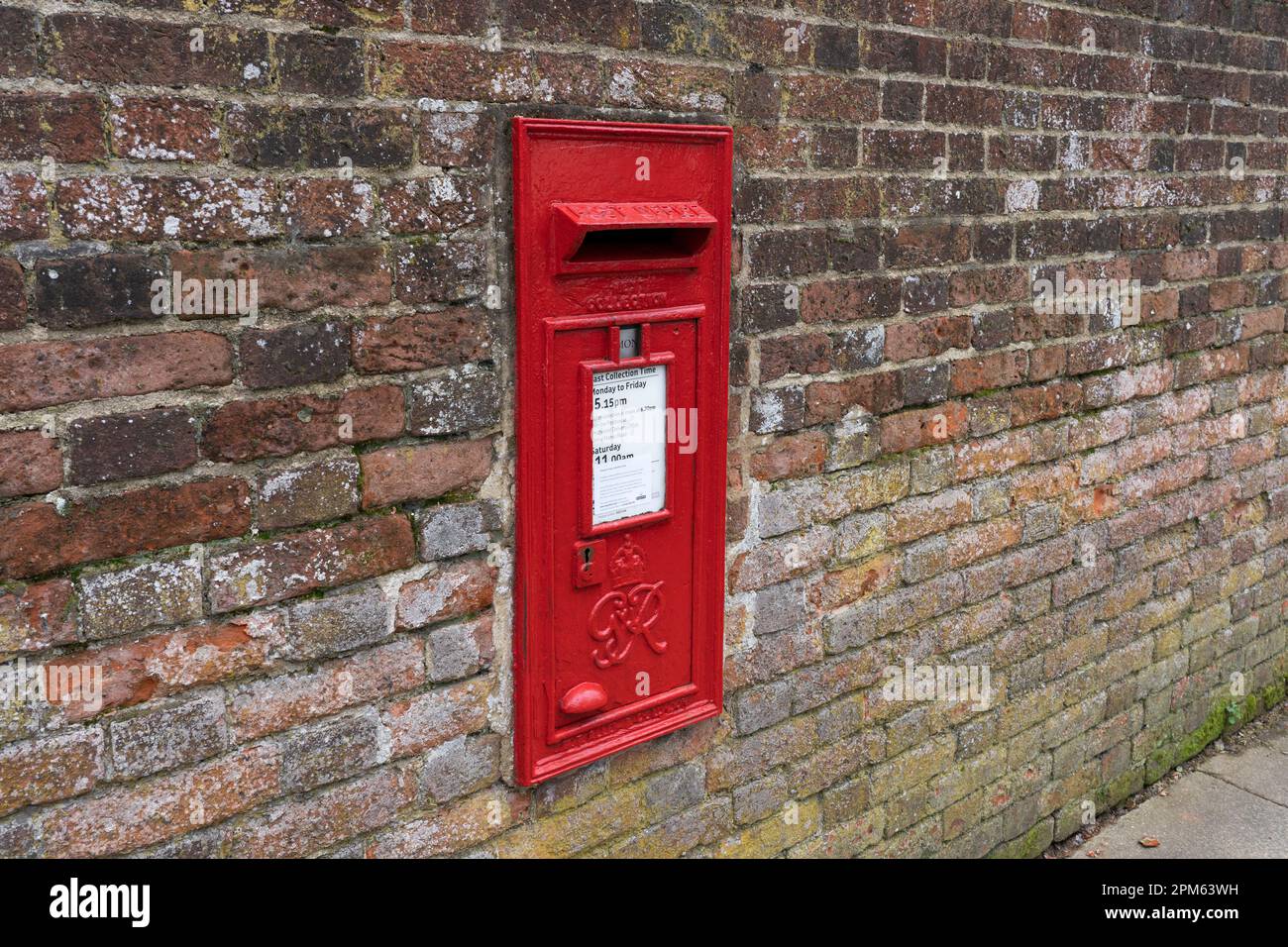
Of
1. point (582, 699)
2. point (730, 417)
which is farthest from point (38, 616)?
point (730, 417)

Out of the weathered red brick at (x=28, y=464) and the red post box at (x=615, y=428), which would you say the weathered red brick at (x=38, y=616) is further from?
the red post box at (x=615, y=428)

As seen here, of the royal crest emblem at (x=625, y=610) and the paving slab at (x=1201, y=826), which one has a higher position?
the royal crest emblem at (x=625, y=610)

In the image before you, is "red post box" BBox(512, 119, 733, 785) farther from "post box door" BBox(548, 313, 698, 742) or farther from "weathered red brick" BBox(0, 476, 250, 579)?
"weathered red brick" BBox(0, 476, 250, 579)

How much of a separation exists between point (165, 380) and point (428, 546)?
1.80 feet

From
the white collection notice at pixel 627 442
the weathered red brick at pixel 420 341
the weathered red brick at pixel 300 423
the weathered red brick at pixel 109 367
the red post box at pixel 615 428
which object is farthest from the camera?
the white collection notice at pixel 627 442

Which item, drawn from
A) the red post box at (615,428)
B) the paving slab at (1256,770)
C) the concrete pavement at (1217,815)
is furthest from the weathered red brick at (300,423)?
the paving slab at (1256,770)

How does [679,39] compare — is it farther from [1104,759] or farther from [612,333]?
[1104,759]

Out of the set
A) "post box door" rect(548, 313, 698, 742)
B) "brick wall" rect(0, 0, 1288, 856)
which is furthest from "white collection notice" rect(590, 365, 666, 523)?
"brick wall" rect(0, 0, 1288, 856)

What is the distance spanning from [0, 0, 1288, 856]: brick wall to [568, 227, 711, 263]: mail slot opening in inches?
6.5

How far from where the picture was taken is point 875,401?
2.79m

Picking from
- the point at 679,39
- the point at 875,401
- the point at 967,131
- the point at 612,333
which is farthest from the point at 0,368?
the point at 967,131

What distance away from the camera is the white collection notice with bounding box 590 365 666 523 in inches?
87.0

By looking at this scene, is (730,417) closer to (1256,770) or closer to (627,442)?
(627,442)

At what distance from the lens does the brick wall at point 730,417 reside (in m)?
1.68
